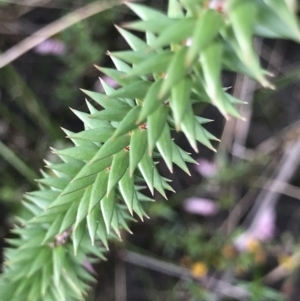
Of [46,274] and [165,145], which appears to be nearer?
[165,145]

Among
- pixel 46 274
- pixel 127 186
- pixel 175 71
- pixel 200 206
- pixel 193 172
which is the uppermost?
pixel 193 172

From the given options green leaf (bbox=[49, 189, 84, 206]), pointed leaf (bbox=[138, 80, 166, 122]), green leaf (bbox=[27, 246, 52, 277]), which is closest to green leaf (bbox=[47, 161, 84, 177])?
green leaf (bbox=[49, 189, 84, 206])

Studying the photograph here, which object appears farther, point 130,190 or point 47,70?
point 47,70

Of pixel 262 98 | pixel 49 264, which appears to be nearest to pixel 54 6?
pixel 262 98

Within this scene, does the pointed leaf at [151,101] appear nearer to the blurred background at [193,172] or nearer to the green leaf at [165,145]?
the green leaf at [165,145]

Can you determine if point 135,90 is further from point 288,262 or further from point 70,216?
point 288,262

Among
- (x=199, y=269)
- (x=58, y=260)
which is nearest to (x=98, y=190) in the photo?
(x=58, y=260)

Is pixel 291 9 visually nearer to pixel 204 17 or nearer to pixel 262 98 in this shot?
pixel 204 17
